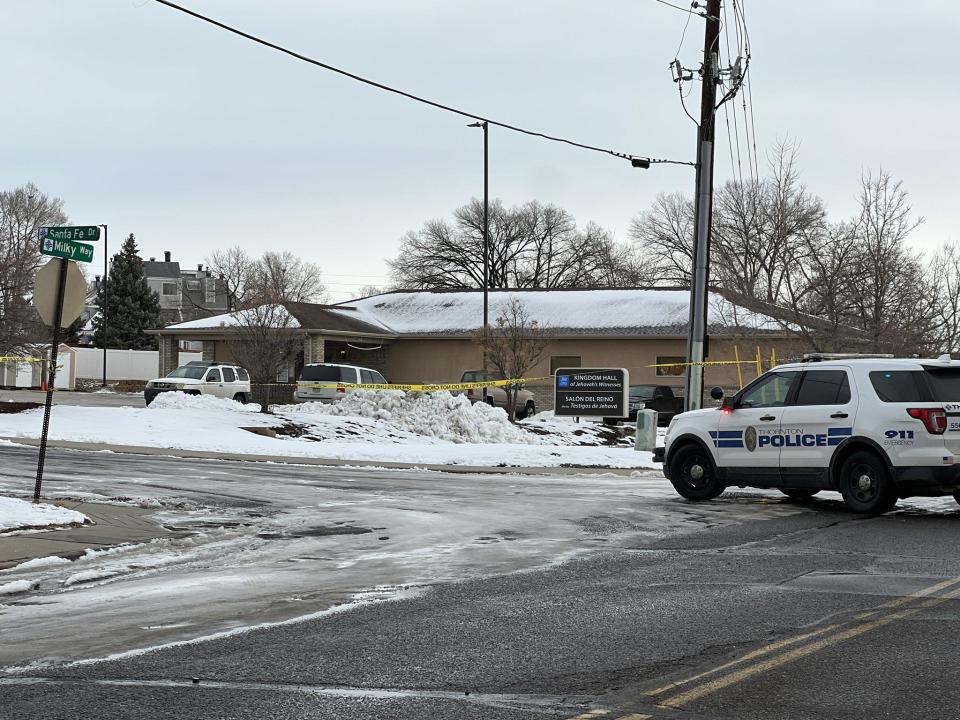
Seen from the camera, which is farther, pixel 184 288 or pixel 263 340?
pixel 184 288

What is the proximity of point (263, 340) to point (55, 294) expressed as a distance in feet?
101

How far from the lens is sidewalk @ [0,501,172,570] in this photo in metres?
11.4

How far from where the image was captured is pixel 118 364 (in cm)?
7106

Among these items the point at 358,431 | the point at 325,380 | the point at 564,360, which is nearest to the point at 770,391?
the point at 358,431

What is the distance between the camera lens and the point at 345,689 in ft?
20.9

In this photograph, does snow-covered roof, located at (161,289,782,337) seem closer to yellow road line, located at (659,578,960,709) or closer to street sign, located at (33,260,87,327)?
street sign, located at (33,260,87,327)

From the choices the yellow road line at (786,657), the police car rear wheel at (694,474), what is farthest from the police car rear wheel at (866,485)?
the yellow road line at (786,657)

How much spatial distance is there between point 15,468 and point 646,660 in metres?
15.2

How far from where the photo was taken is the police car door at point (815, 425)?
49.9 feet

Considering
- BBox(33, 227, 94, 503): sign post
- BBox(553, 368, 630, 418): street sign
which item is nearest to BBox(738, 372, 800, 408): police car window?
BBox(33, 227, 94, 503): sign post

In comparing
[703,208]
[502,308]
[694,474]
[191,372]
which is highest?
[502,308]

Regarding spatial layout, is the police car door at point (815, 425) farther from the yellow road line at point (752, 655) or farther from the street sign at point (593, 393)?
the street sign at point (593, 393)

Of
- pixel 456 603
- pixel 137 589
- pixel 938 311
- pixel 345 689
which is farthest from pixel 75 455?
pixel 938 311

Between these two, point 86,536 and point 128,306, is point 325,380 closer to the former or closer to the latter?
point 86,536
